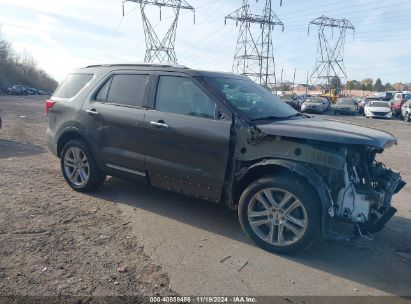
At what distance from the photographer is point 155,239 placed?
14.4ft

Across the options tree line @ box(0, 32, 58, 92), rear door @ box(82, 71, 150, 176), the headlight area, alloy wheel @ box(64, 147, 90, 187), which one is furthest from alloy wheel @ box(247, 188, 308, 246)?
tree line @ box(0, 32, 58, 92)

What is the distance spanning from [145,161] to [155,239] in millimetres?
1097

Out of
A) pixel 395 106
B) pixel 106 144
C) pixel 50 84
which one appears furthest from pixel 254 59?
pixel 50 84

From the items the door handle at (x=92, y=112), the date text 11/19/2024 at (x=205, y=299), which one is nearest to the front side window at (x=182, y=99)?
the door handle at (x=92, y=112)

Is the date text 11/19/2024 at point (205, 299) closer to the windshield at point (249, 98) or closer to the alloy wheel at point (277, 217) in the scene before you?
the alloy wheel at point (277, 217)

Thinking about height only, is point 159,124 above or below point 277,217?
above

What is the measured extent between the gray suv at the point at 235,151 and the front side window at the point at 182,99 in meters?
0.01

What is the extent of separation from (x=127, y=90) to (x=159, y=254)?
2.38 meters

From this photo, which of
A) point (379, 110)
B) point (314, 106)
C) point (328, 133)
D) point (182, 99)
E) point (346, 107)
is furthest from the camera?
point (314, 106)

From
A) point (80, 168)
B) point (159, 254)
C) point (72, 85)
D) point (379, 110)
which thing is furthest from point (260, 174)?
point (379, 110)

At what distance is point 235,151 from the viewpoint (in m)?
4.36

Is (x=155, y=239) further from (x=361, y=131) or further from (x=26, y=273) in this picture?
(x=361, y=131)

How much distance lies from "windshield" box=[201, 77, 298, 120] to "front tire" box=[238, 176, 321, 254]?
0.84m

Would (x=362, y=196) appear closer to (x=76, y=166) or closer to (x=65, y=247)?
(x=65, y=247)
